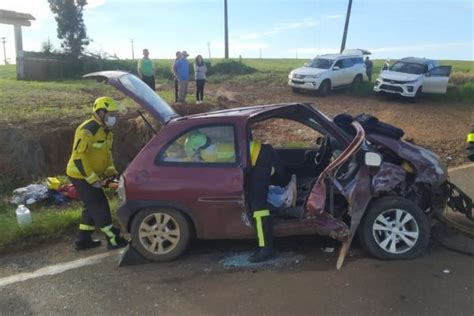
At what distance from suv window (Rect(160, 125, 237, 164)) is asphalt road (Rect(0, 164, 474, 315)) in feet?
3.59

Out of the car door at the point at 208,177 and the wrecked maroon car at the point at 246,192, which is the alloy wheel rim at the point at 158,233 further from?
the car door at the point at 208,177

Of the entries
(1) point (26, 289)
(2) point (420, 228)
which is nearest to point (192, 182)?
(1) point (26, 289)

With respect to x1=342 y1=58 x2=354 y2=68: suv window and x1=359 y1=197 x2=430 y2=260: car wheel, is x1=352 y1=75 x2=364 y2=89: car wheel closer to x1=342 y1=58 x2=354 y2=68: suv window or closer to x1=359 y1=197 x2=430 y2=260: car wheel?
x1=342 y1=58 x2=354 y2=68: suv window

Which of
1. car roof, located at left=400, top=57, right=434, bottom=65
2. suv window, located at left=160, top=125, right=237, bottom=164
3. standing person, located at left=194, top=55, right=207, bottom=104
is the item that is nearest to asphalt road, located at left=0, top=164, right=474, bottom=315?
suv window, located at left=160, top=125, right=237, bottom=164

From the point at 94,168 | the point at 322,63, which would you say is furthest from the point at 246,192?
the point at 322,63

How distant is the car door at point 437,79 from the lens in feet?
65.6

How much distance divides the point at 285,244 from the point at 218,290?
4.19 feet

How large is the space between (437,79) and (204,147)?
55.3 ft

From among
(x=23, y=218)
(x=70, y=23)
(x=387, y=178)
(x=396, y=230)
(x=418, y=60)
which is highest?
(x=70, y=23)

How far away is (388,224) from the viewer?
5.25 meters

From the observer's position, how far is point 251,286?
4.86 meters

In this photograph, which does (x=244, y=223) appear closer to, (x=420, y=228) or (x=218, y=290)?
(x=218, y=290)

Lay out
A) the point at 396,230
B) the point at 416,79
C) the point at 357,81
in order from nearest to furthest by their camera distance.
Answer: the point at 396,230, the point at 416,79, the point at 357,81

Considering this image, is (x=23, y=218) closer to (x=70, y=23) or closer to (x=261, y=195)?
(x=261, y=195)
